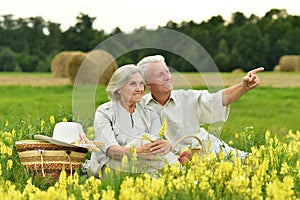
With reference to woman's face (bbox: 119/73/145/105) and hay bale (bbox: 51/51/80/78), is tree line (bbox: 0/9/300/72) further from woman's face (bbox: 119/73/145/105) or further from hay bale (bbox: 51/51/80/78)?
woman's face (bbox: 119/73/145/105)

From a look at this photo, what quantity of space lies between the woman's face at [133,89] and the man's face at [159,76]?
0.11 metres

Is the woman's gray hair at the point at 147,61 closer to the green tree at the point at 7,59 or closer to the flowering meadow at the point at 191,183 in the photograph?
the flowering meadow at the point at 191,183

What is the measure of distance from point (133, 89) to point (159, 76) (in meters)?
0.29

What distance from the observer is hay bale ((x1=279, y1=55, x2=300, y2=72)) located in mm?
39594

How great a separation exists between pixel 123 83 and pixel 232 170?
4.60ft

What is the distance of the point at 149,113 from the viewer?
6.42 meters

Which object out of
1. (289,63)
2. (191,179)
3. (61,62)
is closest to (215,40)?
(289,63)

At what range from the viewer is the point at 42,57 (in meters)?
46.2

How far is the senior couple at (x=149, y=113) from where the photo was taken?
6062 millimetres

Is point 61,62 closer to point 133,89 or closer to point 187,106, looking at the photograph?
point 187,106

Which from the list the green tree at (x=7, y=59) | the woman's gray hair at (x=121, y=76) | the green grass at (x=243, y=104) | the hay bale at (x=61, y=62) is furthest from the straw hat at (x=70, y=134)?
the green tree at (x=7, y=59)

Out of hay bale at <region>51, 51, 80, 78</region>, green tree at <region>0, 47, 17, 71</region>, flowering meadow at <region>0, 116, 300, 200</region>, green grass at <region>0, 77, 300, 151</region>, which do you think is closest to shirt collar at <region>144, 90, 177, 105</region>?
flowering meadow at <region>0, 116, 300, 200</region>

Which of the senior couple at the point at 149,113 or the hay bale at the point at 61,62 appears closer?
the senior couple at the point at 149,113

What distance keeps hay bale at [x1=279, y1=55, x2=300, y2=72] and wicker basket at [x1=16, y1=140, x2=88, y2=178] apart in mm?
34323
